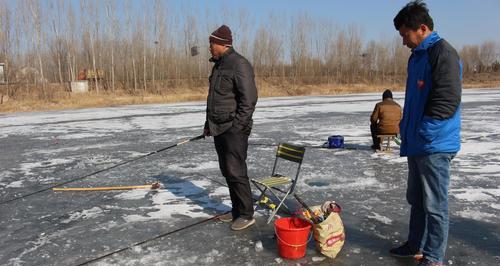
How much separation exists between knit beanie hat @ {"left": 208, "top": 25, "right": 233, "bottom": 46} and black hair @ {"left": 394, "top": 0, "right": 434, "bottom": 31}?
163cm

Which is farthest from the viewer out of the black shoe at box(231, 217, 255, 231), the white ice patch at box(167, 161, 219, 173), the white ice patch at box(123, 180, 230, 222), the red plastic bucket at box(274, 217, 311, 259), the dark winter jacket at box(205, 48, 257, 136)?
the white ice patch at box(167, 161, 219, 173)

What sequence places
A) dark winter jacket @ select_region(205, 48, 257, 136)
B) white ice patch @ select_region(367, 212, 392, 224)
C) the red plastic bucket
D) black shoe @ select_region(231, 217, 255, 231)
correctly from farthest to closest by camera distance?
white ice patch @ select_region(367, 212, 392, 224) → black shoe @ select_region(231, 217, 255, 231) → dark winter jacket @ select_region(205, 48, 257, 136) → the red plastic bucket

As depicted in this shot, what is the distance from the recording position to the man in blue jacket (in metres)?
2.72

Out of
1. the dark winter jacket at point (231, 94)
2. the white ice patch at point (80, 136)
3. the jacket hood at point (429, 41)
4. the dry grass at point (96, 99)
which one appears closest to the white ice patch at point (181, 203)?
the dark winter jacket at point (231, 94)

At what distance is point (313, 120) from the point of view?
13477 millimetres

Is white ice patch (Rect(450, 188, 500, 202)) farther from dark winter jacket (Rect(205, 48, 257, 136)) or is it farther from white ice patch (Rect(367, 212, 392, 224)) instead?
dark winter jacket (Rect(205, 48, 257, 136))

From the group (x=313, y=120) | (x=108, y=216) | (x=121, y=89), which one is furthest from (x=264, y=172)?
(x=121, y=89)

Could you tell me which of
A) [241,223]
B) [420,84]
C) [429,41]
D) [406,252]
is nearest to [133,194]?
[241,223]

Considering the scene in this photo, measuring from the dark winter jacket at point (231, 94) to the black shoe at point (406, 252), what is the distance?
5.65 ft

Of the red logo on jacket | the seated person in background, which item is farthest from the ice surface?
the red logo on jacket

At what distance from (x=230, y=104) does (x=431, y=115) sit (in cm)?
182

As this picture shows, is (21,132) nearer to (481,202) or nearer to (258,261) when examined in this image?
(258,261)

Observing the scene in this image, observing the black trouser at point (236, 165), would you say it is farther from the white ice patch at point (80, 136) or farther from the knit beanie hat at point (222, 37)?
the white ice patch at point (80, 136)

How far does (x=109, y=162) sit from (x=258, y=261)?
499cm
